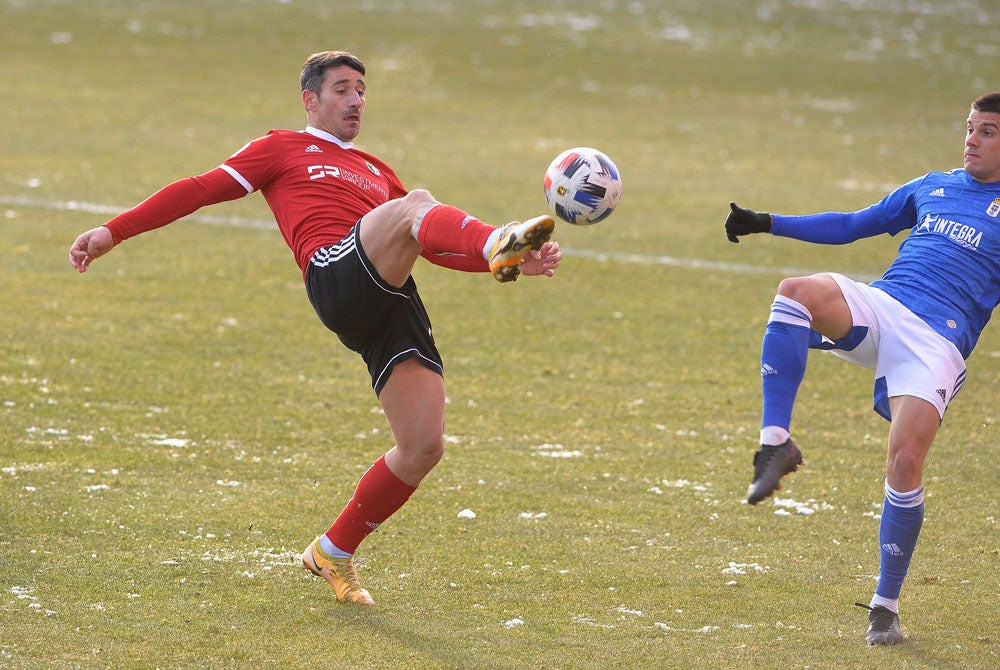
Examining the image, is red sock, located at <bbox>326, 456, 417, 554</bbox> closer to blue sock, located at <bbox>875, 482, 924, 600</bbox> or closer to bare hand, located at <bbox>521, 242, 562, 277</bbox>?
bare hand, located at <bbox>521, 242, 562, 277</bbox>

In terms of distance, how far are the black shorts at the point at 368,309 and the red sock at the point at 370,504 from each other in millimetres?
376

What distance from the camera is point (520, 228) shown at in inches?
190

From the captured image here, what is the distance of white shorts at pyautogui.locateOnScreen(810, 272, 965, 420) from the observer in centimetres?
520

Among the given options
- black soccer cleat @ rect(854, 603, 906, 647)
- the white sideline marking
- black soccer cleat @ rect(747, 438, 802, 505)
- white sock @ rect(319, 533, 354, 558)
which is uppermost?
the white sideline marking

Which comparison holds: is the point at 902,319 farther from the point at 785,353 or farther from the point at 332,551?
the point at 332,551

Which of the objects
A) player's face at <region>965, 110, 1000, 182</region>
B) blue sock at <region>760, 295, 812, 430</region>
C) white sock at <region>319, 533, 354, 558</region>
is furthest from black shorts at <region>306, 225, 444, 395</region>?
player's face at <region>965, 110, 1000, 182</region>

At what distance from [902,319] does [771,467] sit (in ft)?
3.10

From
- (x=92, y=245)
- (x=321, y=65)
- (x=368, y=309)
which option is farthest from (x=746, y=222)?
(x=92, y=245)

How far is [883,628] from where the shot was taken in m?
5.13

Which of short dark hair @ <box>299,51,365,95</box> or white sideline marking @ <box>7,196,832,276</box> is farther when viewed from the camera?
white sideline marking @ <box>7,196,832,276</box>

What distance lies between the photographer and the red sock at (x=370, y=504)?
558 centimetres

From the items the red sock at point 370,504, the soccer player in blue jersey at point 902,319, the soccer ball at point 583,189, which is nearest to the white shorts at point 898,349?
the soccer player in blue jersey at point 902,319

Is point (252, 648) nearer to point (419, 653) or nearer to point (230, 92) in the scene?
point (419, 653)

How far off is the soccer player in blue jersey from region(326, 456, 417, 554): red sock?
1581mm
